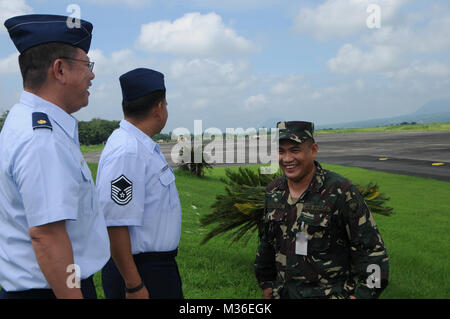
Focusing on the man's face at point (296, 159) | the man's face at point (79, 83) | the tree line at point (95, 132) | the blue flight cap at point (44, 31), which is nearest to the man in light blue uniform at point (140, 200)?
the man's face at point (79, 83)

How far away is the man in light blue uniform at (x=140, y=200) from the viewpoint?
2.01m

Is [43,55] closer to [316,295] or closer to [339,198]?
[339,198]

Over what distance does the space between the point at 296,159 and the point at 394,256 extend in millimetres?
4050

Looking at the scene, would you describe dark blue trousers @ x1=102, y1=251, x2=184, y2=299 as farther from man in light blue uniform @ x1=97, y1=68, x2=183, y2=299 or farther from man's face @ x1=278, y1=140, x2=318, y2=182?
man's face @ x1=278, y1=140, x2=318, y2=182

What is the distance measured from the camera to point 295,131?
2184 millimetres

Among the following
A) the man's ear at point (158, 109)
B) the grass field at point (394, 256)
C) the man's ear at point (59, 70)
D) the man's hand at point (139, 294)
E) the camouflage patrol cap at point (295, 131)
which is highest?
the man's ear at point (59, 70)

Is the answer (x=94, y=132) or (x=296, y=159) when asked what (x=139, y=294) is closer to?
(x=296, y=159)

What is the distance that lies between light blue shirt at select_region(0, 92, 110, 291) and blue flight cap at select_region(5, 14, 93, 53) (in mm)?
235

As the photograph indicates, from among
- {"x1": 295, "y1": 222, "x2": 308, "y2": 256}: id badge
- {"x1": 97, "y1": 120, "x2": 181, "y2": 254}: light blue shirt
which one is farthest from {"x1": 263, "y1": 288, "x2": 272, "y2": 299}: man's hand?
{"x1": 97, "y1": 120, "x2": 181, "y2": 254}: light blue shirt

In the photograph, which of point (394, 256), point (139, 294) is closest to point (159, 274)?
point (139, 294)

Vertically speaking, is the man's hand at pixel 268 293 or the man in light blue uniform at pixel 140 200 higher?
the man in light blue uniform at pixel 140 200

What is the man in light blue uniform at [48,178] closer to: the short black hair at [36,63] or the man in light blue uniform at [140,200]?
the short black hair at [36,63]
